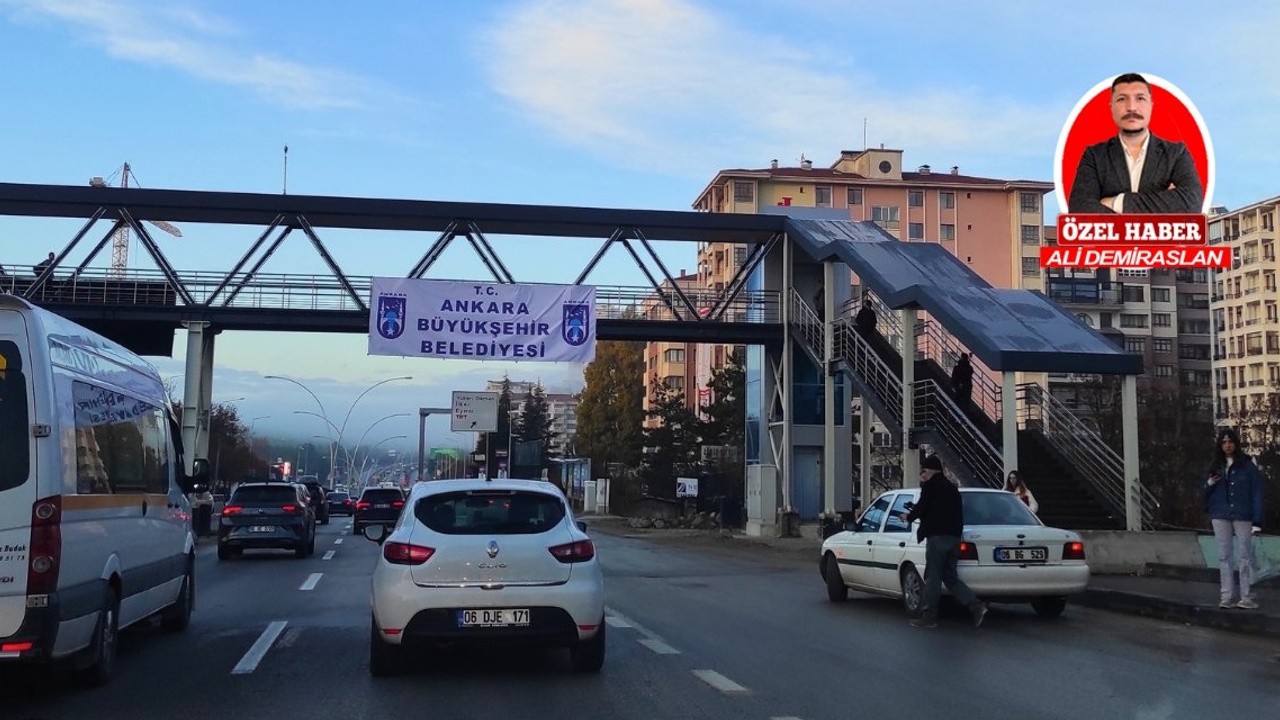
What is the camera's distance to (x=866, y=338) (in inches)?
1168

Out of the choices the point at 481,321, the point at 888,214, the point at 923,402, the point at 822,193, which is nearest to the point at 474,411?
the point at 481,321

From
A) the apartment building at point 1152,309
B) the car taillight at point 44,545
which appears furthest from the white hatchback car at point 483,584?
the apartment building at point 1152,309

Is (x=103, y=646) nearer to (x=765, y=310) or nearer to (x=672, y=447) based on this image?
(x=765, y=310)

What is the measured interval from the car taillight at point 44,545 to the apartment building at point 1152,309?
101 m

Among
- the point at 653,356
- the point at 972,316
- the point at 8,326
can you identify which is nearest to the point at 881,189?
the point at 653,356

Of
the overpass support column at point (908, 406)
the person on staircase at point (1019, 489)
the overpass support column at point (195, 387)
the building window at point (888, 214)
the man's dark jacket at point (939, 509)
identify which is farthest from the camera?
the building window at point (888, 214)

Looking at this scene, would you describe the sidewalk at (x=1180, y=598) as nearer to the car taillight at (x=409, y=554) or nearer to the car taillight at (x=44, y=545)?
the car taillight at (x=409, y=554)

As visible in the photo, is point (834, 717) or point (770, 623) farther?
point (770, 623)

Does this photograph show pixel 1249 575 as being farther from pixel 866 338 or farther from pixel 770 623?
pixel 866 338

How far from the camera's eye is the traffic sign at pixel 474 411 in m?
48.2

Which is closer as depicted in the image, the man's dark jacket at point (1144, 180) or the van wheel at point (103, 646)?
the van wheel at point (103, 646)

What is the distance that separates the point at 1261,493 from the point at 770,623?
521 centimetres

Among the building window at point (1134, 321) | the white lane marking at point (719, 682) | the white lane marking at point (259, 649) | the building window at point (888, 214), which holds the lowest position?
the white lane marking at point (259, 649)

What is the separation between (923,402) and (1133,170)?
394 inches
